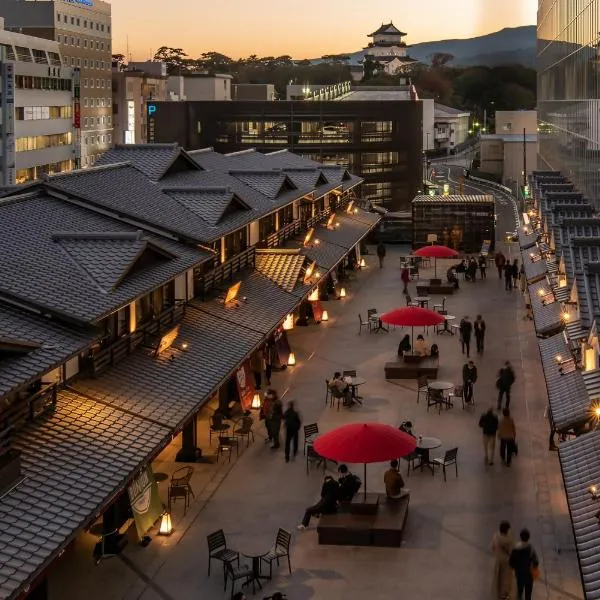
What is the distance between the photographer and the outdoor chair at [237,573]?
17.8 meters

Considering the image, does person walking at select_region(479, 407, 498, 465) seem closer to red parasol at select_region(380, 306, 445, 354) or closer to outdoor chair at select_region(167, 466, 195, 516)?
outdoor chair at select_region(167, 466, 195, 516)

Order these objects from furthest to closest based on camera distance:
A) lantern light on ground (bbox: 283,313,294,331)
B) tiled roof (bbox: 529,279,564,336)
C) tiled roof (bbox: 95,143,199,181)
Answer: lantern light on ground (bbox: 283,313,294,331), tiled roof (bbox: 95,143,199,181), tiled roof (bbox: 529,279,564,336)

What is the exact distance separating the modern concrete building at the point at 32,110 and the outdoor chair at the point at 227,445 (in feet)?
184

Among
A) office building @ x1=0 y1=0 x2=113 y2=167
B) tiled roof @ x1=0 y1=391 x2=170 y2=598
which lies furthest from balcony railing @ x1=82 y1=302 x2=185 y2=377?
office building @ x1=0 y1=0 x2=113 y2=167

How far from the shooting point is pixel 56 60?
10906 cm

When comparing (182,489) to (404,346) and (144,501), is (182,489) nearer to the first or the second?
(144,501)

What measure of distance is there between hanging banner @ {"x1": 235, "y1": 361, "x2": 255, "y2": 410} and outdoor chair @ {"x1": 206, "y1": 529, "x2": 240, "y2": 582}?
941 centimetres

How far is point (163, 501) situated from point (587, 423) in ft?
28.3

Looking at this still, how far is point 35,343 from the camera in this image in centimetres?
1633

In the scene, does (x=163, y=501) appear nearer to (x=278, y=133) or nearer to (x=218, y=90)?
(x=278, y=133)

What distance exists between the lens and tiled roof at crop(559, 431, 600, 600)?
43.1 ft

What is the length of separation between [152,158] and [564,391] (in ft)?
67.5

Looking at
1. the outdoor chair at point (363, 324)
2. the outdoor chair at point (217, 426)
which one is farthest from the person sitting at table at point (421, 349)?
the outdoor chair at point (217, 426)

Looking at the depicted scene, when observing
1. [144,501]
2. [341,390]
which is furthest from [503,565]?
[341,390]
